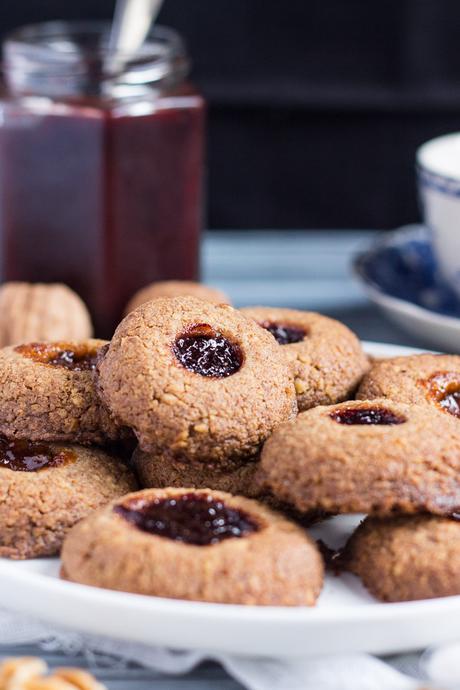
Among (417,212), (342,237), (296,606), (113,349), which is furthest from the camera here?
(417,212)

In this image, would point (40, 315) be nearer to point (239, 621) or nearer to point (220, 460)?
point (220, 460)

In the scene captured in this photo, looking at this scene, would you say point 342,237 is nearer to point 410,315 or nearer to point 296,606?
point 410,315

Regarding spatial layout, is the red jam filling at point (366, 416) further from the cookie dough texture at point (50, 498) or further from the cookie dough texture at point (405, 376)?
the cookie dough texture at point (50, 498)

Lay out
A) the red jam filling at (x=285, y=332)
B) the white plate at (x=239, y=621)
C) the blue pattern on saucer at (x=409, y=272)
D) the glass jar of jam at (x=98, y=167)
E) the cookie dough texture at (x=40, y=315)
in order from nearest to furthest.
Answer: the white plate at (x=239, y=621)
the red jam filling at (x=285, y=332)
the cookie dough texture at (x=40, y=315)
the glass jar of jam at (x=98, y=167)
the blue pattern on saucer at (x=409, y=272)

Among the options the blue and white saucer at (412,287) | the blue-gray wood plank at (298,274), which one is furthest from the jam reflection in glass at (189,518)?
the blue-gray wood plank at (298,274)

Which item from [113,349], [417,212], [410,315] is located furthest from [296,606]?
[417,212]

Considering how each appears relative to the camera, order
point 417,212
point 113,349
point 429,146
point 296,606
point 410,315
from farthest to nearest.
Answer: point 417,212
point 429,146
point 410,315
point 113,349
point 296,606
